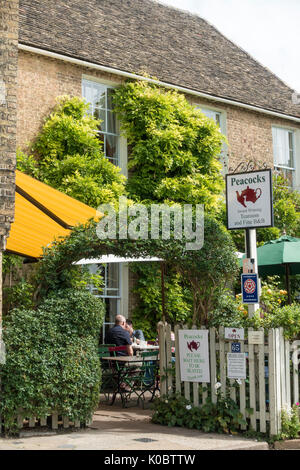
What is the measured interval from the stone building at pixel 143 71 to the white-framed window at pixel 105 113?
26mm

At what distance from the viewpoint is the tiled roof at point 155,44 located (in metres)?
16.2

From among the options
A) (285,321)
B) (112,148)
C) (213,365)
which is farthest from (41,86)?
(285,321)

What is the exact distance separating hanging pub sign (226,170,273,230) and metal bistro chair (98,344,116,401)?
3.83 metres

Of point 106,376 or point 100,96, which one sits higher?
point 100,96

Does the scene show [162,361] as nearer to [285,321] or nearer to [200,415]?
[200,415]

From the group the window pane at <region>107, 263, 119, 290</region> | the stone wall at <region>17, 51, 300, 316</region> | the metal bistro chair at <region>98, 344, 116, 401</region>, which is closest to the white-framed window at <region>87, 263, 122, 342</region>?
the window pane at <region>107, 263, 119, 290</region>

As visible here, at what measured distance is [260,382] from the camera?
8375mm

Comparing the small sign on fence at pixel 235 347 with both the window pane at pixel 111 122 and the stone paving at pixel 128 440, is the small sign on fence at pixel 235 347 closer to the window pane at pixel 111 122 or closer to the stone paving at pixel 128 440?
the stone paving at pixel 128 440

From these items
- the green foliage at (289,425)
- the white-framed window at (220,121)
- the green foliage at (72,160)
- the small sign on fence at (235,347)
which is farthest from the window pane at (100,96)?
the green foliage at (289,425)

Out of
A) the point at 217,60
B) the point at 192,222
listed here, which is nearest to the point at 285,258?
the point at 192,222

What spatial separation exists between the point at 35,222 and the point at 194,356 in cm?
336

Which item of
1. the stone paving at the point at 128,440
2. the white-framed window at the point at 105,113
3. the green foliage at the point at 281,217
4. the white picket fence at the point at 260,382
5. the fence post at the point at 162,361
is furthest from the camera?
the green foliage at the point at 281,217

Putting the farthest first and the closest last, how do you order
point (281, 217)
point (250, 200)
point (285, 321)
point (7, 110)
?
point (281, 217), point (250, 200), point (285, 321), point (7, 110)
